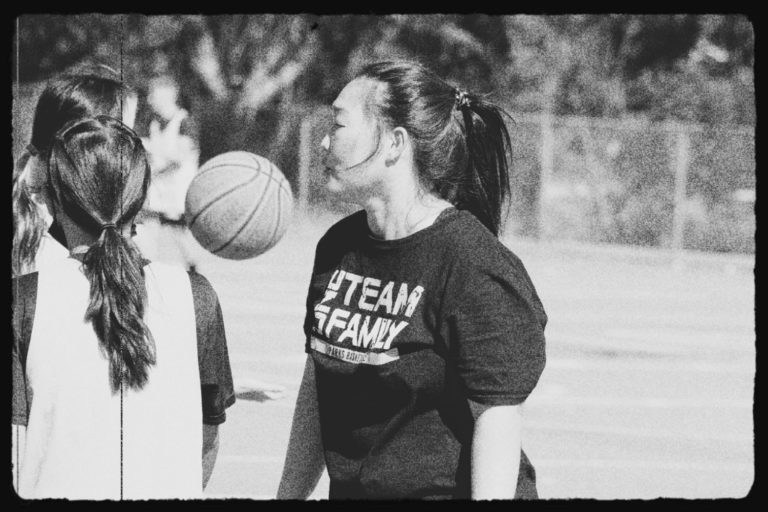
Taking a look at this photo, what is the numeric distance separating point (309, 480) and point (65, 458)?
0.68m

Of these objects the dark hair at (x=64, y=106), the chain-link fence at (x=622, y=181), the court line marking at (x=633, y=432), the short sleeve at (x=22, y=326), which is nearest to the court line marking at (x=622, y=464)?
the court line marking at (x=633, y=432)

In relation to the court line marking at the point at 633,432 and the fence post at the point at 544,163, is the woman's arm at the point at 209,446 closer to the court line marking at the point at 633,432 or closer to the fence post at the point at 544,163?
the court line marking at the point at 633,432

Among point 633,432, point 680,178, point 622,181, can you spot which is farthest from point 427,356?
point 622,181

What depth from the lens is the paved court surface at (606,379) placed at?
263 inches

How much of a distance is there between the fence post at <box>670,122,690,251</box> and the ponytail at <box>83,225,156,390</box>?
15805 millimetres

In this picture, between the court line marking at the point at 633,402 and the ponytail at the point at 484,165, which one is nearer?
the ponytail at the point at 484,165

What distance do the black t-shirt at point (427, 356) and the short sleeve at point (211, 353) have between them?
0.28 meters

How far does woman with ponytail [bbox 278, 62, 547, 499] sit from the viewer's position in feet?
9.25

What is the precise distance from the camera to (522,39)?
2170 cm

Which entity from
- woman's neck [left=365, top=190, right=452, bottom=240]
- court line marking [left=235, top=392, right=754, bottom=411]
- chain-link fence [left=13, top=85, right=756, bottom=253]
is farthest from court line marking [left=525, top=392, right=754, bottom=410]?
chain-link fence [left=13, top=85, right=756, bottom=253]

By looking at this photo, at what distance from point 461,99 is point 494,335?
0.68 meters

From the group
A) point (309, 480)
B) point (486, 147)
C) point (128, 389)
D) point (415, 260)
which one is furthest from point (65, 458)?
point (486, 147)

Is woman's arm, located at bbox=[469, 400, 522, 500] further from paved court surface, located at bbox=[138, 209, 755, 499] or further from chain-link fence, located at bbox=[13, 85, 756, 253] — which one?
chain-link fence, located at bbox=[13, 85, 756, 253]

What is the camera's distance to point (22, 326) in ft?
9.29
